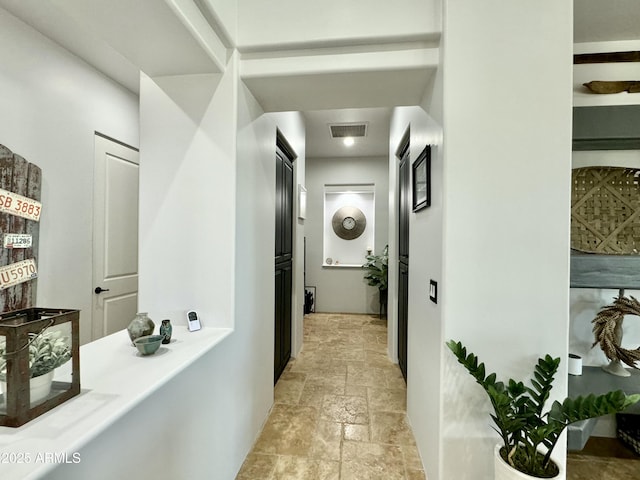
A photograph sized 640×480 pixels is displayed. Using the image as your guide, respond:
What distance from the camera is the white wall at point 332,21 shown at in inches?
58.0

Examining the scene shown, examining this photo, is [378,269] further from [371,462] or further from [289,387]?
[371,462]

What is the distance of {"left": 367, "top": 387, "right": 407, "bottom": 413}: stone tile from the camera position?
238 cm

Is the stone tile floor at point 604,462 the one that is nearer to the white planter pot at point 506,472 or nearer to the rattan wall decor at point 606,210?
the white planter pot at point 506,472

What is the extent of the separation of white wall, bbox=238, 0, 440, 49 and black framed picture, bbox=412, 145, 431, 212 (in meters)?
0.62

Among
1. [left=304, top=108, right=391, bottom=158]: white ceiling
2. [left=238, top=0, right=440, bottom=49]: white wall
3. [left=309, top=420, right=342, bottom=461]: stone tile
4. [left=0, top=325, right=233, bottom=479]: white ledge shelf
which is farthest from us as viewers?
[left=304, top=108, right=391, bottom=158]: white ceiling

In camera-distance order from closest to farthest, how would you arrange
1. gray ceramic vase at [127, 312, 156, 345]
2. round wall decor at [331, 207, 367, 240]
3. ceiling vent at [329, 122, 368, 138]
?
gray ceramic vase at [127, 312, 156, 345] → ceiling vent at [329, 122, 368, 138] → round wall decor at [331, 207, 367, 240]

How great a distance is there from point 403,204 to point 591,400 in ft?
6.87

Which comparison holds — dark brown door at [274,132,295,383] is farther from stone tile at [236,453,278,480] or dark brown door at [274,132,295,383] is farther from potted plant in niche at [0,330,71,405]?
potted plant in niche at [0,330,71,405]

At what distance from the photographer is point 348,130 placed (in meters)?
4.13

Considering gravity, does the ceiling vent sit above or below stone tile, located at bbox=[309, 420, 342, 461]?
above

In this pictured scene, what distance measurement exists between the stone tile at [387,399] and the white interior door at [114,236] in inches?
95.1

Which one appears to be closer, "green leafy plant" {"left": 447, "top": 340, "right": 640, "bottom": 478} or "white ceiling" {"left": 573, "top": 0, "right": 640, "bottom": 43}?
"green leafy plant" {"left": 447, "top": 340, "right": 640, "bottom": 478}

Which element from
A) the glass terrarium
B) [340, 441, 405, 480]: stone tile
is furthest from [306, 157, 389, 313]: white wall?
the glass terrarium

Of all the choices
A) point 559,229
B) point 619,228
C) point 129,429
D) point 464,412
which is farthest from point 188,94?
point 619,228
